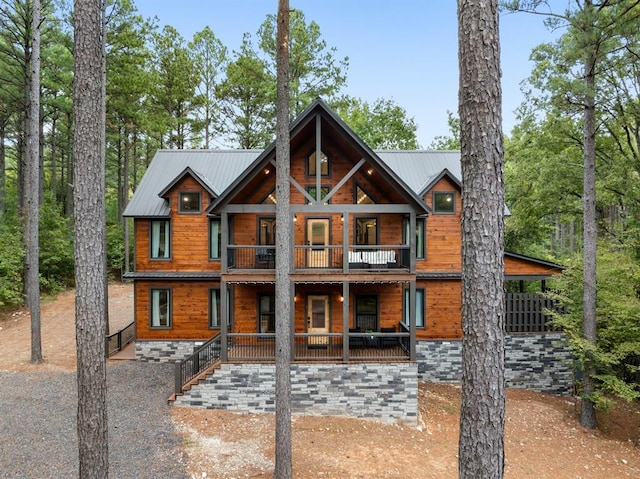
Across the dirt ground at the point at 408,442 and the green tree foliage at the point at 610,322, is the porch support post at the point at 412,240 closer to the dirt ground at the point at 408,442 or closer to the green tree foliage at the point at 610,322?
the dirt ground at the point at 408,442

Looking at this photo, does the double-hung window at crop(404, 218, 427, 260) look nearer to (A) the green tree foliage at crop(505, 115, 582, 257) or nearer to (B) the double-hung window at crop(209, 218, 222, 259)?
(A) the green tree foliage at crop(505, 115, 582, 257)

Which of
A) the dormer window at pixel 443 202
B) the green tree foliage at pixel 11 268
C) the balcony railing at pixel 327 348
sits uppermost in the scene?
the dormer window at pixel 443 202

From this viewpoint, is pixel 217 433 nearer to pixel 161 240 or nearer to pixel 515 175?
pixel 161 240

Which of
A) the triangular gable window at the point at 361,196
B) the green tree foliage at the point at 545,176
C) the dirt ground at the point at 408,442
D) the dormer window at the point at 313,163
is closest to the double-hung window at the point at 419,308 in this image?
the dirt ground at the point at 408,442

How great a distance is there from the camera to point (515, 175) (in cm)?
1753

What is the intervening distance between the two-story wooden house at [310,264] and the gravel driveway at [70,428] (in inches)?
63.6

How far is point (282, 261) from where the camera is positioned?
24.3ft

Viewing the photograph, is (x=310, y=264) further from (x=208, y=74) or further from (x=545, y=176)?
(x=208, y=74)

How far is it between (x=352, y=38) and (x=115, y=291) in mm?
22149

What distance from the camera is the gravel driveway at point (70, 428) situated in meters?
6.86

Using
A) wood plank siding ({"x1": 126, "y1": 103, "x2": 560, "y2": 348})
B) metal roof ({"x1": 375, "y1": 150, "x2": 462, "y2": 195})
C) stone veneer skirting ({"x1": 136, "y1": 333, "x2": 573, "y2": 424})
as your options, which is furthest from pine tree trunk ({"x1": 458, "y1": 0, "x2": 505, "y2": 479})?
metal roof ({"x1": 375, "y1": 150, "x2": 462, "y2": 195})

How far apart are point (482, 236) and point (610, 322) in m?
10.4

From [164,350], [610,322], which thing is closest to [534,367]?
[610,322]

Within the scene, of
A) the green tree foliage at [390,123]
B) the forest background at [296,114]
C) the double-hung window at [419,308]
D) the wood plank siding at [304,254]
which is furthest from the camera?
the green tree foliage at [390,123]
